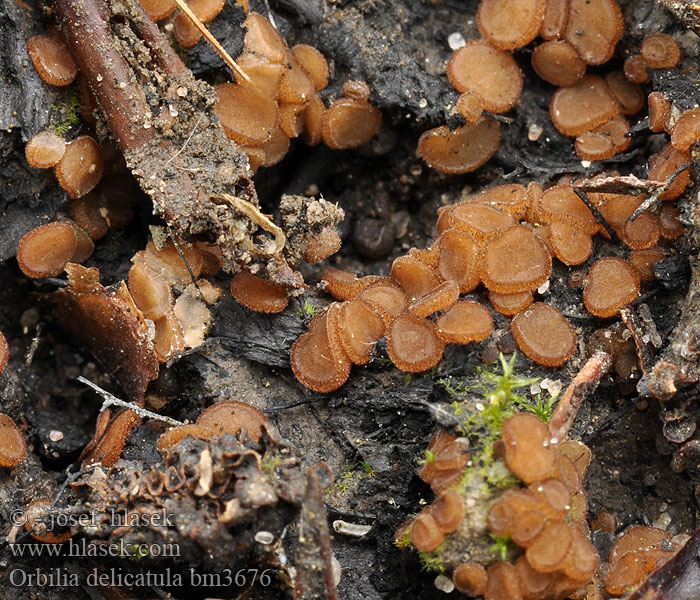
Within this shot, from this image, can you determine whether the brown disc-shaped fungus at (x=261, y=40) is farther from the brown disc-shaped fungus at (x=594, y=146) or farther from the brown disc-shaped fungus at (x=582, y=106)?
the brown disc-shaped fungus at (x=594, y=146)

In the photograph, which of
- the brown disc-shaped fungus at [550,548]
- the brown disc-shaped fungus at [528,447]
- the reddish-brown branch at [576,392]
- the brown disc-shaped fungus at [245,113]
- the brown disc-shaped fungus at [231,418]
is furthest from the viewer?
the brown disc-shaped fungus at [245,113]

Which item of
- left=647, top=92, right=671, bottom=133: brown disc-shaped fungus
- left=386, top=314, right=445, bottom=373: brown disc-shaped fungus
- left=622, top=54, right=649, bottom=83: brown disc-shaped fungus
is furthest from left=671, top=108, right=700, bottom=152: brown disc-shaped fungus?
left=386, top=314, right=445, bottom=373: brown disc-shaped fungus

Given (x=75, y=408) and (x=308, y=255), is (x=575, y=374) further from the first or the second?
(x=75, y=408)

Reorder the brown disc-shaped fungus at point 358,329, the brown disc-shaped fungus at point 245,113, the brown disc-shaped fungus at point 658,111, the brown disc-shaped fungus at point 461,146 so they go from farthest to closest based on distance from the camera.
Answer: the brown disc-shaped fungus at point 461,146 < the brown disc-shaped fungus at point 245,113 < the brown disc-shaped fungus at point 658,111 < the brown disc-shaped fungus at point 358,329

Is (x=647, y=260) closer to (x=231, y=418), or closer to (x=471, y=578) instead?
(x=471, y=578)

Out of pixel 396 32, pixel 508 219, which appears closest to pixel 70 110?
pixel 396 32

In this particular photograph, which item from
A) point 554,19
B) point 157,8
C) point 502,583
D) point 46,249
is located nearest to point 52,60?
point 157,8

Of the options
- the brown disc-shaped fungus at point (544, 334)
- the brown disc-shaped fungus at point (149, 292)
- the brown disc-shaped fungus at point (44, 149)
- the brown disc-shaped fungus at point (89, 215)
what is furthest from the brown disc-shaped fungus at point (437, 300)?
the brown disc-shaped fungus at point (44, 149)
